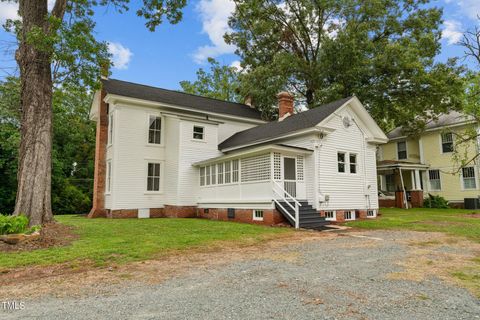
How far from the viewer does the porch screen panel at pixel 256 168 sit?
43.3ft

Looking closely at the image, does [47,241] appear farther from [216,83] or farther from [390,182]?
[216,83]

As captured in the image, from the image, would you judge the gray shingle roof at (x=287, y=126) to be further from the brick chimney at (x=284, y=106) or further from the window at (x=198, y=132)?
the brick chimney at (x=284, y=106)

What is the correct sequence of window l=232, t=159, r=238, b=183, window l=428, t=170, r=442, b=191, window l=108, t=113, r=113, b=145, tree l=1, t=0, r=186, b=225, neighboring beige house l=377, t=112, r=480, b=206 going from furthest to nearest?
window l=428, t=170, r=442, b=191
neighboring beige house l=377, t=112, r=480, b=206
window l=108, t=113, r=113, b=145
window l=232, t=159, r=238, b=183
tree l=1, t=0, r=186, b=225

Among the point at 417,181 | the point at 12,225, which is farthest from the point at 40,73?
the point at 417,181

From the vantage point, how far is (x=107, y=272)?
5488 mm

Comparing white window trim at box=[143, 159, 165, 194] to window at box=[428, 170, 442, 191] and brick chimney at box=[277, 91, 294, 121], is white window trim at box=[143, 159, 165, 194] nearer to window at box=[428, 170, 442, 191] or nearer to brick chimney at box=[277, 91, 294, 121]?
brick chimney at box=[277, 91, 294, 121]

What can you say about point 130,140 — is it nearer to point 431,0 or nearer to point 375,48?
point 375,48

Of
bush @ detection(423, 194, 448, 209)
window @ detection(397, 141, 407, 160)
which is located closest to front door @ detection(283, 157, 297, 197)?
bush @ detection(423, 194, 448, 209)

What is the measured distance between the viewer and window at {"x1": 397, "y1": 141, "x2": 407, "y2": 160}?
2667 centimetres

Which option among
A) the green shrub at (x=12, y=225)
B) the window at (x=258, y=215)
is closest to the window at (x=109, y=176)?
the window at (x=258, y=215)

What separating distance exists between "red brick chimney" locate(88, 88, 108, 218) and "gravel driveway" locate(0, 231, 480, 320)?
13208 mm

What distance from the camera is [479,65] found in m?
12.0

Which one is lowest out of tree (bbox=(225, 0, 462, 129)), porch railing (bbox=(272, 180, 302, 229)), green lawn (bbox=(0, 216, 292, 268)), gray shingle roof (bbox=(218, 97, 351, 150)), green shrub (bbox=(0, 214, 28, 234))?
green lawn (bbox=(0, 216, 292, 268))

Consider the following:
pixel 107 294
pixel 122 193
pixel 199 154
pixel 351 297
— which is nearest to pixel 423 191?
pixel 199 154
